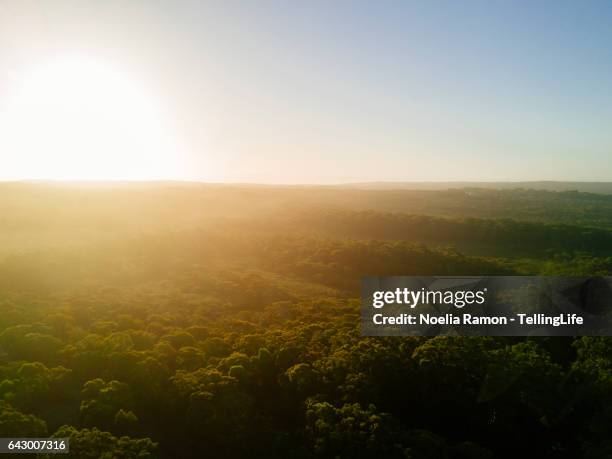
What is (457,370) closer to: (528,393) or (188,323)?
(528,393)

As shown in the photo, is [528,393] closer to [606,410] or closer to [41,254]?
[606,410]

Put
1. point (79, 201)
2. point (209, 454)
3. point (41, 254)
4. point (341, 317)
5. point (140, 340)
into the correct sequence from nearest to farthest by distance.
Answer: point (209, 454)
point (140, 340)
point (341, 317)
point (41, 254)
point (79, 201)

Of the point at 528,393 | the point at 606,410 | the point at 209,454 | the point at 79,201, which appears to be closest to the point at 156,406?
the point at 209,454

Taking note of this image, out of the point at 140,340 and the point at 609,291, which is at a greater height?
the point at 609,291

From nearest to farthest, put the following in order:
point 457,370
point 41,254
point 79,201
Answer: point 457,370 → point 41,254 → point 79,201

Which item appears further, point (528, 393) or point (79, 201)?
point (79, 201)

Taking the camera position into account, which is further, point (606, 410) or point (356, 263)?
point (356, 263)

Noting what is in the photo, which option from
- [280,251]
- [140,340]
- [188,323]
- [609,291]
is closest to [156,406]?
[140,340]

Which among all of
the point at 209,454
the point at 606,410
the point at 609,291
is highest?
the point at 609,291

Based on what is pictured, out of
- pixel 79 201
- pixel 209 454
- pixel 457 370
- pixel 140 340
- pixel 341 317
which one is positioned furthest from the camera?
pixel 79 201
